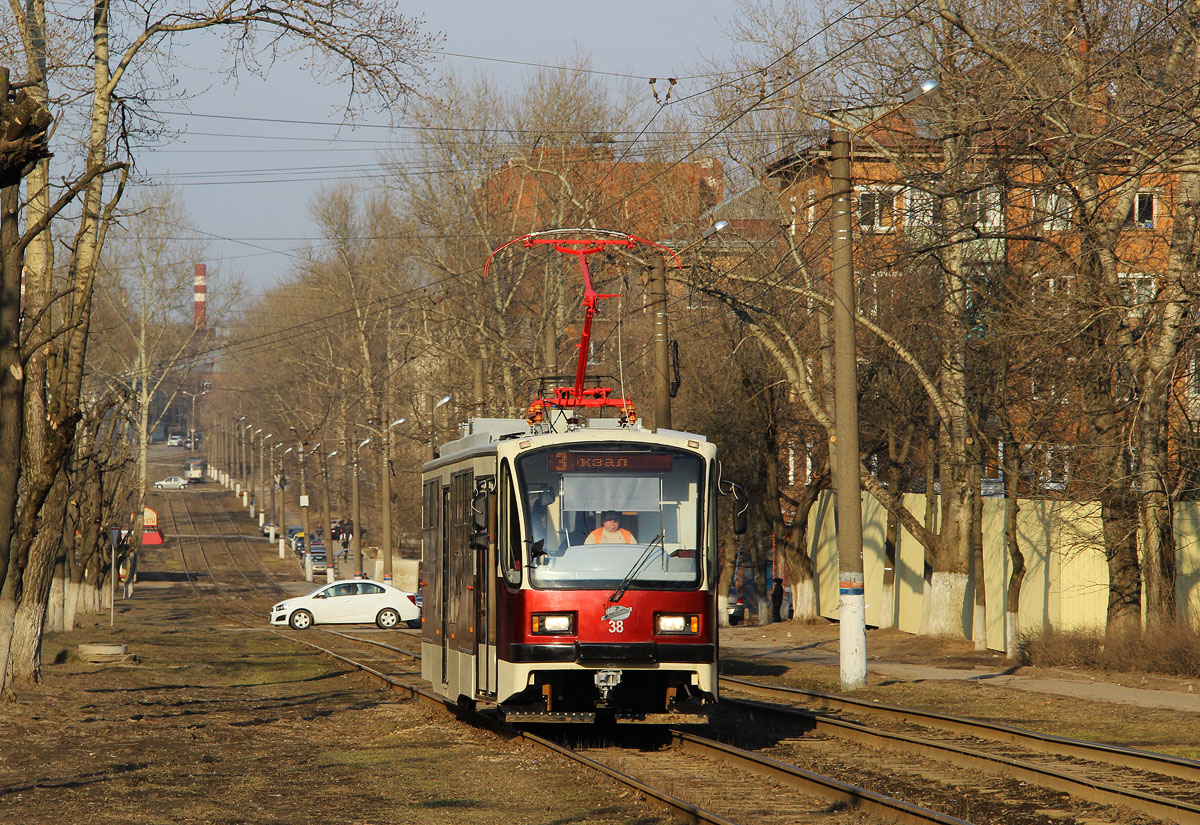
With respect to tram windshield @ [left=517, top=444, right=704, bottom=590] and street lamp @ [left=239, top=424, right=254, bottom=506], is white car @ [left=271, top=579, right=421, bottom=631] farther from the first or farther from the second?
street lamp @ [left=239, top=424, right=254, bottom=506]

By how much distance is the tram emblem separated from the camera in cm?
1227

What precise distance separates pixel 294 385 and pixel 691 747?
73.0 m

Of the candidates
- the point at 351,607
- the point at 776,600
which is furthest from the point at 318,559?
the point at 776,600

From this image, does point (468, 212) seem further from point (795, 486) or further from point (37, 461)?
point (37, 461)

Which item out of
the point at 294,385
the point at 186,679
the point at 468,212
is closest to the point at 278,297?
the point at 294,385

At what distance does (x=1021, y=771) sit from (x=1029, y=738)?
1.91 metres

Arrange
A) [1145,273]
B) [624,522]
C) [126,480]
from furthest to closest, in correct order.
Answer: [126,480]
[1145,273]
[624,522]

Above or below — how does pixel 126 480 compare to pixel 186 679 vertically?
above

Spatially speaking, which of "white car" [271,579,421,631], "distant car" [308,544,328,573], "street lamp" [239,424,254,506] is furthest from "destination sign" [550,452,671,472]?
"street lamp" [239,424,254,506]

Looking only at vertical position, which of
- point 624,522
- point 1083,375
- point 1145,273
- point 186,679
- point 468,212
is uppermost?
point 468,212

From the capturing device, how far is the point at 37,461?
1747cm

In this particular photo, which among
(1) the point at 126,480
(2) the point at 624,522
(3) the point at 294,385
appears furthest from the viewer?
(3) the point at 294,385

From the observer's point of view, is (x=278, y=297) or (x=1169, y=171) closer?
(x=1169, y=171)

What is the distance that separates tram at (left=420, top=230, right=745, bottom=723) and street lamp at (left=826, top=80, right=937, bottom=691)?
593cm
